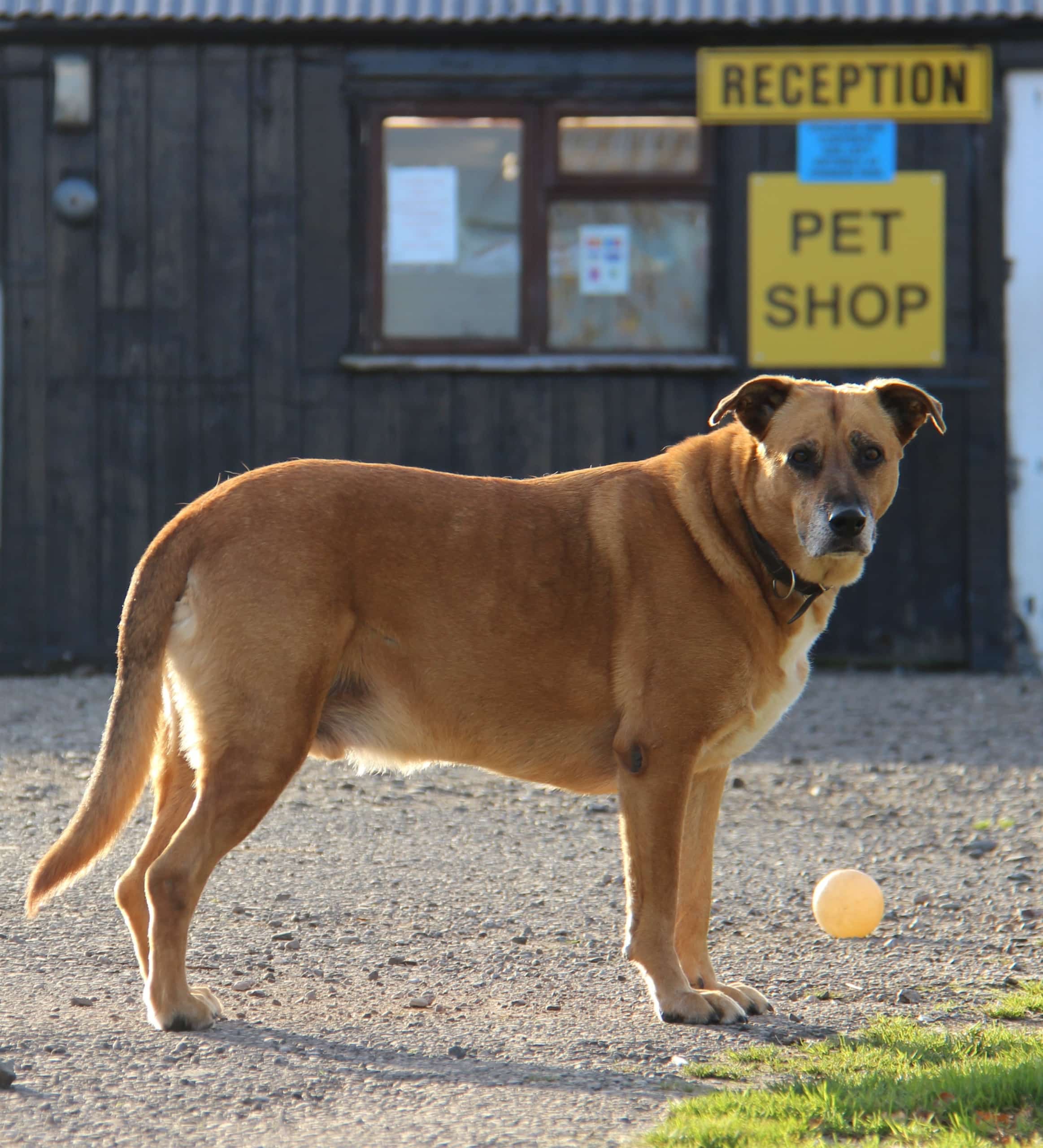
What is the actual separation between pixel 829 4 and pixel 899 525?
3434mm

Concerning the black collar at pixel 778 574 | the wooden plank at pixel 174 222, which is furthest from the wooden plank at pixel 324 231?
the black collar at pixel 778 574

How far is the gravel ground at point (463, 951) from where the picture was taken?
314 centimetres

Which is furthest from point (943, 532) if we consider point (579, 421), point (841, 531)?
point (841, 531)

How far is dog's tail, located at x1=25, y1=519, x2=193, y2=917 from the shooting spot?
3.62 meters

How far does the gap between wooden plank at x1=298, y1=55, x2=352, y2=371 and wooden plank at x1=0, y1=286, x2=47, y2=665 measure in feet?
5.85

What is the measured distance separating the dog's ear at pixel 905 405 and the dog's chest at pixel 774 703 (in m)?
0.63

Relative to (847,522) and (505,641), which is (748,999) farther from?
(847,522)

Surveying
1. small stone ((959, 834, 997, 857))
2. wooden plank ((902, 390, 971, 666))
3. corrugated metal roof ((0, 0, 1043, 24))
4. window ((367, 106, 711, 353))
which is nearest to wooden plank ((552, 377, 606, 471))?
window ((367, 106, 711, 353))

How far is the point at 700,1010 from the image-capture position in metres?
3.76

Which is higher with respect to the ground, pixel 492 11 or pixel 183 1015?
pixel 492 11

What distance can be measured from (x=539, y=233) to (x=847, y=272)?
208 cm

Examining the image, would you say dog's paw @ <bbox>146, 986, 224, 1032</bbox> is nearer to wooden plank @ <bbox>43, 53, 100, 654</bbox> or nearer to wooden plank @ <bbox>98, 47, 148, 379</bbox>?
wooden plank @ <bbox>43, 53, 100, 654</bbox>

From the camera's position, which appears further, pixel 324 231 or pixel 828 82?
pixel 324 231

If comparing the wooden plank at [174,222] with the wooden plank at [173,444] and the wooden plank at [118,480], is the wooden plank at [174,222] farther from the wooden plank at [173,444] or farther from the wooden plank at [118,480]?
the wooden plank at [118,480]
